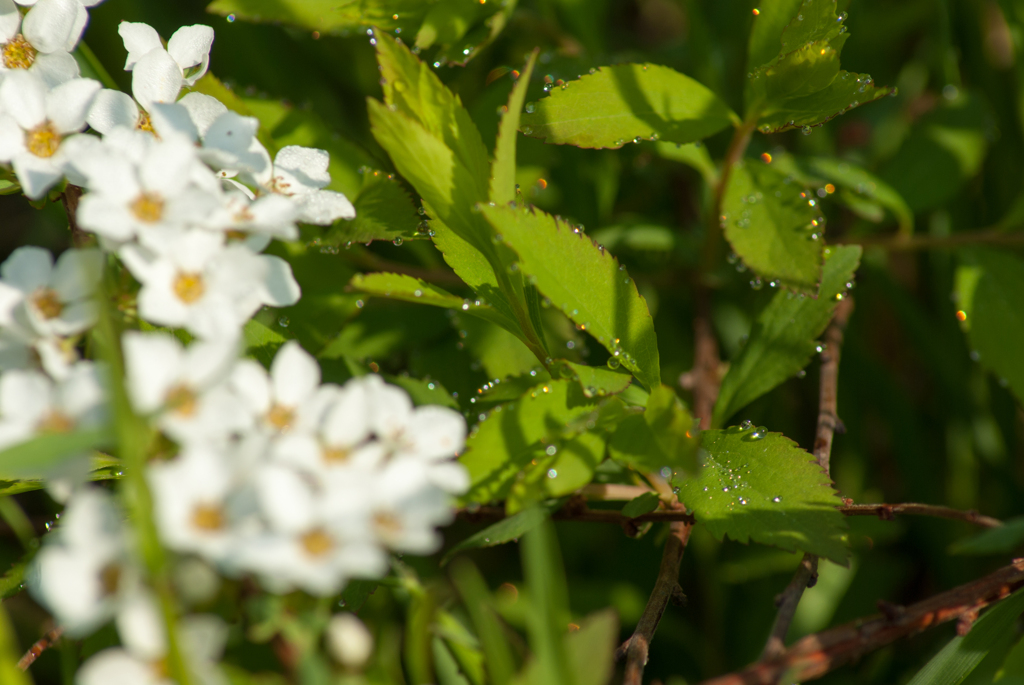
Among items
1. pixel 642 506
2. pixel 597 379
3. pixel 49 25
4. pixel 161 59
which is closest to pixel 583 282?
pixel 597 379

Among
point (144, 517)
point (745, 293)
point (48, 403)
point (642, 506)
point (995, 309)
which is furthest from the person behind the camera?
point (745, 293)

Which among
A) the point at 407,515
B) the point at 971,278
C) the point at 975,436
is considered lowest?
the point at 975,436

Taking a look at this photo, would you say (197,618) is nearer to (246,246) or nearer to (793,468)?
(246,246)

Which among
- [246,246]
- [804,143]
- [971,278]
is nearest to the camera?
[246,246]

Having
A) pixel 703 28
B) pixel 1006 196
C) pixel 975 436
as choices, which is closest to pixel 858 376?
pixel 975 436

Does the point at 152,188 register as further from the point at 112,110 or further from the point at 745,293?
the point at 745,293

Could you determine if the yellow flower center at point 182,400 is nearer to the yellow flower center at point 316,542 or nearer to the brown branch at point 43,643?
the yellow flower center at point 316,542

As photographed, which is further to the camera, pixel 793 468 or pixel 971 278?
pixel 971 278
